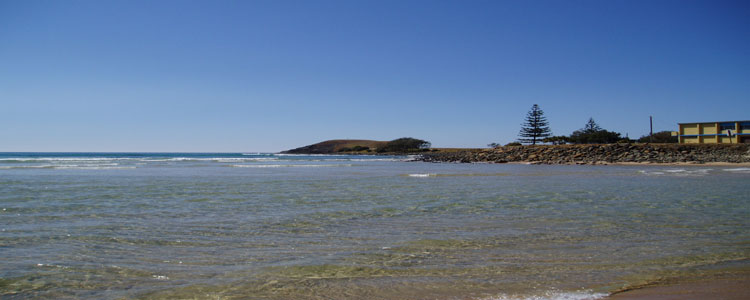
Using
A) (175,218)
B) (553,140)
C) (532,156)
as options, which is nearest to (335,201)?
(175,218)

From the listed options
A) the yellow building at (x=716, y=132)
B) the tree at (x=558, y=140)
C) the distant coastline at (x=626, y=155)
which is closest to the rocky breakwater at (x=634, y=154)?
the distant coastline at (x=626, y=155)

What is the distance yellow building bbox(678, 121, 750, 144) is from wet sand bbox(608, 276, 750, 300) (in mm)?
54154

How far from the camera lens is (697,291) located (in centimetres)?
347

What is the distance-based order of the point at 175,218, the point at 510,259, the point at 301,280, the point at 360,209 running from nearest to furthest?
1. the point at 301,280
2. the point at 510,259
3. the point at 175,218
4. the point at 360,209

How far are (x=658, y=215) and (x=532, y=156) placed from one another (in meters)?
36.6

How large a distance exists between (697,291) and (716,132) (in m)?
58.3

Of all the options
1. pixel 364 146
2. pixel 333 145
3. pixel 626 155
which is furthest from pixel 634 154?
pixel 333 145

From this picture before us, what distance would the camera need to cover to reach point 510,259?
442 cm

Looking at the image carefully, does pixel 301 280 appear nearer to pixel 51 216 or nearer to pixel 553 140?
pixel 51 216

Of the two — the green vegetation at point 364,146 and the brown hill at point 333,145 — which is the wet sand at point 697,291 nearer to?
the green vegetation at point 364,146

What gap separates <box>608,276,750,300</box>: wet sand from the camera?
333 cm

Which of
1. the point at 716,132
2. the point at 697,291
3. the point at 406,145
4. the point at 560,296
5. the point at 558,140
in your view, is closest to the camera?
the point at 560,296

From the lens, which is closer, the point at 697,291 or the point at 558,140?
the point at 697,291

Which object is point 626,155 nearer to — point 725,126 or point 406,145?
point 725,126
